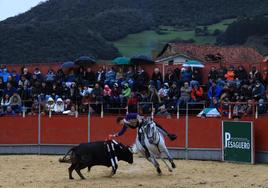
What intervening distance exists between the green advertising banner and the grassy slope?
43548 millimetres

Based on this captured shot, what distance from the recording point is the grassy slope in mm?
65250

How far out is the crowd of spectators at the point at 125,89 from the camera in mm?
19938

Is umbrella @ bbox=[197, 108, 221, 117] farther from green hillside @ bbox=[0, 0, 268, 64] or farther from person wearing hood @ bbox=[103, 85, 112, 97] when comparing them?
green hillside @ bbox=[0, 0, 268, 64]

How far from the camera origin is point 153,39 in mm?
71375

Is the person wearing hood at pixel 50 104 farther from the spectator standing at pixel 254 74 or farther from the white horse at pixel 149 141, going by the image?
the white horse at pixel 149 141

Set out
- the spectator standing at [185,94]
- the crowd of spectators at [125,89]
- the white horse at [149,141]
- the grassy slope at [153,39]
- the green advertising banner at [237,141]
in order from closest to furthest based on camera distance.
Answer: the white horse at [149,141] → the green advertising banner at [237,141] → the crowd of spectators at [125,89] → the spectator standing at [185,94] → the grassy slope at [153,39]

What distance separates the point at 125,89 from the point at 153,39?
164 ft

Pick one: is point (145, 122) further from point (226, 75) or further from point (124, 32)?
point (124, 32)

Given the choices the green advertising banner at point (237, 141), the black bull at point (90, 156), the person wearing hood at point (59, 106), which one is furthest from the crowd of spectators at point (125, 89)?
the black bull at point (90, 156)

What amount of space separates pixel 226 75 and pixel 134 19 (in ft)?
177

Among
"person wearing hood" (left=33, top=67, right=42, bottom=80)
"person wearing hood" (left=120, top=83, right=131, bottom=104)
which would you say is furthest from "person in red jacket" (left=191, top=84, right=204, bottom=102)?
"person wearing hood" (left=33, top=67, right=42, bottom=80)

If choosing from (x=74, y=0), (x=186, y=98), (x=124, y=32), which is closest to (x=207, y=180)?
(x=186, y=98)

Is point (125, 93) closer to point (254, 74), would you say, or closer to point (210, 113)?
point (210, 113)

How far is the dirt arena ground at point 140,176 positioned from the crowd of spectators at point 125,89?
2.18 meters
